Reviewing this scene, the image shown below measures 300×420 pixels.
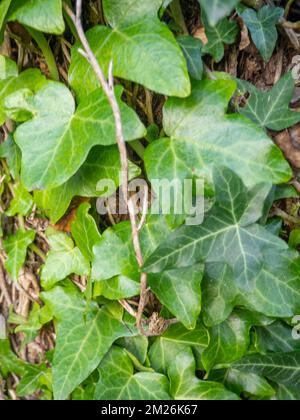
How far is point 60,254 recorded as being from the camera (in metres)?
0.83

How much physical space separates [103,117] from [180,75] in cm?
13

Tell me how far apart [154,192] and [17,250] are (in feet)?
1.18

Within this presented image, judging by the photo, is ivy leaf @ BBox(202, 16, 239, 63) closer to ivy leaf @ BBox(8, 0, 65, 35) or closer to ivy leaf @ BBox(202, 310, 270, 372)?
ivy leaf @ BBox(8, 0, 65, 35)

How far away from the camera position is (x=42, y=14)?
621 mm

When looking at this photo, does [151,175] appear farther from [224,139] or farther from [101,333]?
[101,333]

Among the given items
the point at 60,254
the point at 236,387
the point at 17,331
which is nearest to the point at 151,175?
the point at 60,254

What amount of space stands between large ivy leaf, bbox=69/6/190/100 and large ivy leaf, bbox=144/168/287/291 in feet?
0.47

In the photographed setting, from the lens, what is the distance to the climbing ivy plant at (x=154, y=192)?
0.61 metres

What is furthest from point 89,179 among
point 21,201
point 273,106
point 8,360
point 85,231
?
point 8,360

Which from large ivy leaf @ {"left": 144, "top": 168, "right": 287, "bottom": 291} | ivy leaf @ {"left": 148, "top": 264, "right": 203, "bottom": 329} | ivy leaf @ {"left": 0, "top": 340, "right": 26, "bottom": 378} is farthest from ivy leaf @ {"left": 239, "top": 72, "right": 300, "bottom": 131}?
ivy leaf @ {"left": 0, "top": 340, "right": 26, "bottom": 378}

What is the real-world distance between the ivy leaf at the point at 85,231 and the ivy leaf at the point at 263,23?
384 mm

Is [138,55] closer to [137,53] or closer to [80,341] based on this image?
[137,53]

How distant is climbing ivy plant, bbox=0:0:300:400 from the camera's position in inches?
24.1
